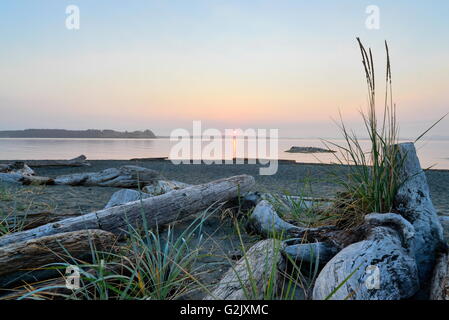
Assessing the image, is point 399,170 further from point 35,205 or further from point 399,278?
point 35,205

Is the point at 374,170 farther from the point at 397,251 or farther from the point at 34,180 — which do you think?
the point at 34,180

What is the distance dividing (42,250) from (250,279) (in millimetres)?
1700

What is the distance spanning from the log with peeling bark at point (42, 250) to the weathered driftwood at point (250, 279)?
0.97 meters

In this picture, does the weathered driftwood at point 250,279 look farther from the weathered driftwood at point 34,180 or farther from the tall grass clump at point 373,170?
the weathered driftwood at point 34,180

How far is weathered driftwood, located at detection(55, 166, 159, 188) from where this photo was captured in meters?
7.72

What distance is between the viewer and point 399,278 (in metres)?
1.90

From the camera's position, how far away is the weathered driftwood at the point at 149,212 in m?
2.82

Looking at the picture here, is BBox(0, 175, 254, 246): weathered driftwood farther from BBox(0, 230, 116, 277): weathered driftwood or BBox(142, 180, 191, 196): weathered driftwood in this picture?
BBox(142, 180, 191, 196): weathered driftwood

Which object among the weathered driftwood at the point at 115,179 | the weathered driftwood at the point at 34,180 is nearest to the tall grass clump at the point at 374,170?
the weathered driftwood at the point at 115,179

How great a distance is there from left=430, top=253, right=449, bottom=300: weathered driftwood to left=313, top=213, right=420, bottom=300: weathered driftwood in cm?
11

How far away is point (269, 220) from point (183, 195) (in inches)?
45.3

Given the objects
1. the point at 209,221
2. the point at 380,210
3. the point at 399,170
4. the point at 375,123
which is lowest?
the point at 209,221

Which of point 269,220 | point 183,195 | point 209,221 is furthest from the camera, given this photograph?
point 209,221
